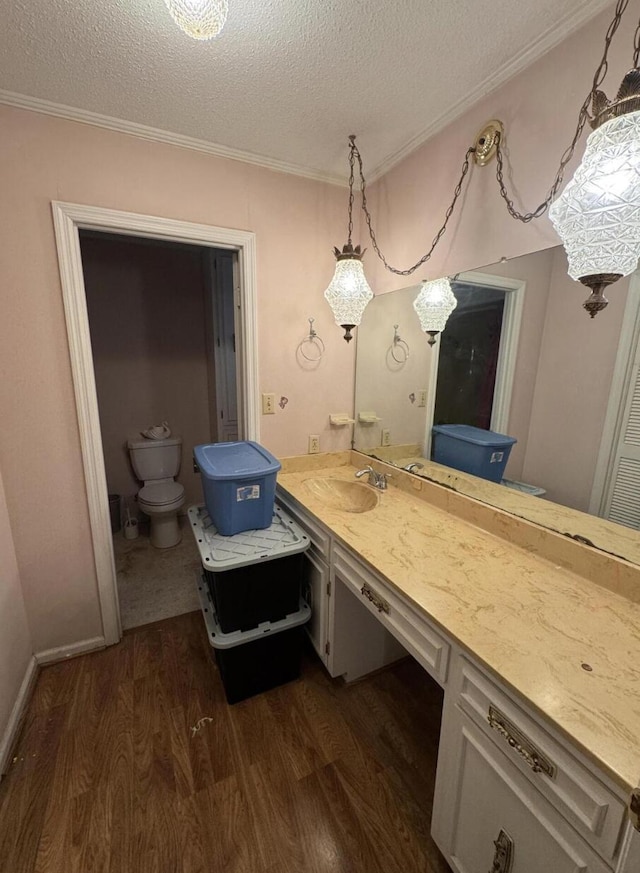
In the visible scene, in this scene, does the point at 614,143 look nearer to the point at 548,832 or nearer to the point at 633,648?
the point at 633,648

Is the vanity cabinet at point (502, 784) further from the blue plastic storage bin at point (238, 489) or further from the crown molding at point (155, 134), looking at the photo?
the crown molding at point (155, 134)

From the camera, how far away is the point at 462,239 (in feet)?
4.90

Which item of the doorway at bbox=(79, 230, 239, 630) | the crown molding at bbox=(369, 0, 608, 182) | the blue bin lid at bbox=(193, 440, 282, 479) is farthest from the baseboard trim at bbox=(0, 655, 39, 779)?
the crown molding at bbox=(369, 0, 608, 182)

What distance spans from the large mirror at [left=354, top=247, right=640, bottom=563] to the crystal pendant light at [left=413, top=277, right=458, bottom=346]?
0.04m

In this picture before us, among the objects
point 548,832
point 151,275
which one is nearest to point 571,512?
point 548,832

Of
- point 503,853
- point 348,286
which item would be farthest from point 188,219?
point 503,853

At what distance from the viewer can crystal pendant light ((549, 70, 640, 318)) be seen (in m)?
0.77

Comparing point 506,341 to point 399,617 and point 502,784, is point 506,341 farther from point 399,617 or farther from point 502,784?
point 502,784

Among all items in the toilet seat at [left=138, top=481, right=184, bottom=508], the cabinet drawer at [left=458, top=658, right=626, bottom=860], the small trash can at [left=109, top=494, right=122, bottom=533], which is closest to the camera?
the cabinet drawer at [left=458, top=658, right=626, bottom=860]

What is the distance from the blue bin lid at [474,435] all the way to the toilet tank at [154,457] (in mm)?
2197

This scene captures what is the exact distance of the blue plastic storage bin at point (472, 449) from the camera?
1403 mm

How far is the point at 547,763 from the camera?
2.23 ft

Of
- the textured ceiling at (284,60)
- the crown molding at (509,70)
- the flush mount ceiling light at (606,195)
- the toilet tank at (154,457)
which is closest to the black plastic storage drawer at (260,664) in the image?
the flush mount ceiling light at (606,195)

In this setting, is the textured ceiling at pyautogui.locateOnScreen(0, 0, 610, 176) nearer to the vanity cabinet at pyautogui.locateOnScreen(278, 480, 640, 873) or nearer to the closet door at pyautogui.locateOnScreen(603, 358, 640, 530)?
the closet door at pyautogui.locateOnScreen(603, 358, 640, 530)
